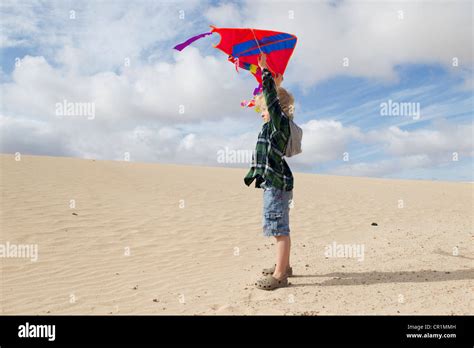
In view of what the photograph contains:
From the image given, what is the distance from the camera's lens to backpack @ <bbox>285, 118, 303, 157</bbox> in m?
4.71

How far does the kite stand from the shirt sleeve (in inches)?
20.2

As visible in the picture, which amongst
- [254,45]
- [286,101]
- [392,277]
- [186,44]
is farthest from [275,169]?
[392,277]

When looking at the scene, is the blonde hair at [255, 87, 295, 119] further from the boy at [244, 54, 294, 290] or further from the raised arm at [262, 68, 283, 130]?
the raised arm at [262, 68, 283, 130]

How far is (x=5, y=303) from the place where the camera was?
517 cm

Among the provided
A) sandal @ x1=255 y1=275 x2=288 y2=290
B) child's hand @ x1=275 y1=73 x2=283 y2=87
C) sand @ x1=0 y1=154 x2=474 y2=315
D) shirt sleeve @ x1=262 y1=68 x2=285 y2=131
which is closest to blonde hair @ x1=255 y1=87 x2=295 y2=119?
child's hand @ x1=275 y1=73 x2=283 y2=87

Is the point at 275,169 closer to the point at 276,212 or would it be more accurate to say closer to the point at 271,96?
the point at 276,212

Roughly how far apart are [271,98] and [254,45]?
0.94 meters

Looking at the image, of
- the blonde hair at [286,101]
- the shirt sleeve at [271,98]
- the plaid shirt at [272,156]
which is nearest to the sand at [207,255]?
the plaid shirt at [272,156]

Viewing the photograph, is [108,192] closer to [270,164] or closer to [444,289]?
[270,164]

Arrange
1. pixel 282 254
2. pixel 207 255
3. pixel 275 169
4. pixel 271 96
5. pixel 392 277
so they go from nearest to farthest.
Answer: pixel 271 96 < pixel 275 169 < pixel 282 254 < pixel 392 277 < pixel 207 255

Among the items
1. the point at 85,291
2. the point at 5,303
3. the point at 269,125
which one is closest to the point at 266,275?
the point at 269,125

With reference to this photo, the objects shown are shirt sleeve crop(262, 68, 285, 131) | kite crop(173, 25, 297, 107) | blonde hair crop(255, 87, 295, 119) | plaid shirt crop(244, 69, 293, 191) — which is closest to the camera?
shirt sleeve crop(262, 68, 285, 131)

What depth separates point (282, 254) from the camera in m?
4.87

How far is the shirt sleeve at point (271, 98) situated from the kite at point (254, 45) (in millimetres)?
513
